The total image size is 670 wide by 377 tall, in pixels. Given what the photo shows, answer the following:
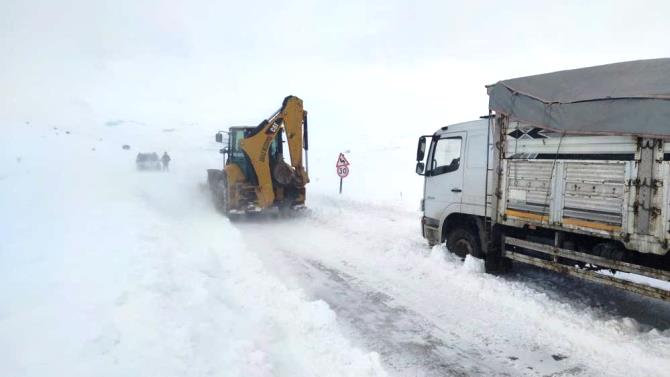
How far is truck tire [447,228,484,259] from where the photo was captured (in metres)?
7.90

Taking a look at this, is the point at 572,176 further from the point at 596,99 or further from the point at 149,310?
the point at 149,310

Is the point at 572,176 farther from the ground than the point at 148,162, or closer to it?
farther from the ground

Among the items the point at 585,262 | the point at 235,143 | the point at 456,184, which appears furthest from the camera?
the point at 235,143

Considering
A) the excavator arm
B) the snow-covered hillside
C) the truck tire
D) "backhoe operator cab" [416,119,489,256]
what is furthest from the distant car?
the truck tire

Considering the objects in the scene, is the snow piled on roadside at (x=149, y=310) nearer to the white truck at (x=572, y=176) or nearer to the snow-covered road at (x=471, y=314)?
the snow-covered road at (x=471, y=314)

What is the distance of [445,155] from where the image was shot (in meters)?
8.69

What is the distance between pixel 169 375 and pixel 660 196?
5323mm

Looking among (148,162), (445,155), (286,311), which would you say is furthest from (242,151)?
(148,162)

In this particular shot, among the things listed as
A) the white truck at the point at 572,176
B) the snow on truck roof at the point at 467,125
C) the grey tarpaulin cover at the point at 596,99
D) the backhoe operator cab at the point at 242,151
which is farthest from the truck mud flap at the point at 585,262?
the backhoe operator cab at the point at 242,151

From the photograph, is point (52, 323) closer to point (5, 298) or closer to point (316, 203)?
point (5, 298)

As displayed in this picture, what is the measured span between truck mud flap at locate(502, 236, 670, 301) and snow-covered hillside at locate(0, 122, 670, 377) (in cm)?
41

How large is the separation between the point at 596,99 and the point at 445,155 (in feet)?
10.4

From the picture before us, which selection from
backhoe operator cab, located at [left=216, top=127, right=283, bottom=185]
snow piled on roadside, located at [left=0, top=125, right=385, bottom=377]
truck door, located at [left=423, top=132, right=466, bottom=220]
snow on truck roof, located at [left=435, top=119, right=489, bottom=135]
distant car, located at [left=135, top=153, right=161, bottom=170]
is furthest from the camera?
distant car, located at [left=135, top=153, right=161, bottom=170]

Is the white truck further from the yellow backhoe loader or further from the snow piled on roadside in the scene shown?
the yellow backhoe loader
